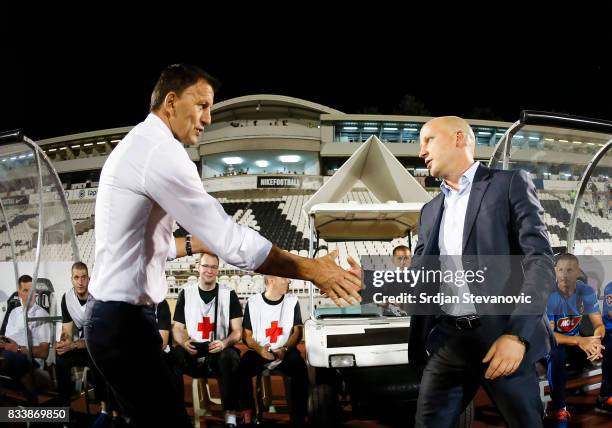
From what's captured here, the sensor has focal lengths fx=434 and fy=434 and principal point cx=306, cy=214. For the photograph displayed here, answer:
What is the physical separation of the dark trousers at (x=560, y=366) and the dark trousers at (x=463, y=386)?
8.60 ft

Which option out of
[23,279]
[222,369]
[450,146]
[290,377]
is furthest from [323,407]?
[23,279]

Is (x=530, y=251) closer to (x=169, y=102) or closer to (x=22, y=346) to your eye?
(x=169, y=102)

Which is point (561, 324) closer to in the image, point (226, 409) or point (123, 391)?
point (226, 409)

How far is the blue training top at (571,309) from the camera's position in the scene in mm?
4934

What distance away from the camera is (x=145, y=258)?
5.26ft

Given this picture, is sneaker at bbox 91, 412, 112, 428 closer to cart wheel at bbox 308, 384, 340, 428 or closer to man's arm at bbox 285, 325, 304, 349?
man's arm at bbox 285, 325, 304, 349

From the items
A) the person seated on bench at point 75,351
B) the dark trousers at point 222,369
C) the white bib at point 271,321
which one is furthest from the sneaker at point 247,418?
the person seated on bench at point 75,351

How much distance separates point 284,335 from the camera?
547cm

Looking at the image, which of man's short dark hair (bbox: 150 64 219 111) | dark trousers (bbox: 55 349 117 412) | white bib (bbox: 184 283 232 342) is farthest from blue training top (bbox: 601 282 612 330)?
dark trousers (bbox: 55 349 117 412)

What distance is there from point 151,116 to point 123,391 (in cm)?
103

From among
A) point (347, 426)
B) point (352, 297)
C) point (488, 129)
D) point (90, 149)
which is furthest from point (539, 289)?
point (90, 149)

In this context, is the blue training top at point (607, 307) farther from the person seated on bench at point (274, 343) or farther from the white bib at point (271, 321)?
the white bib at point (271, 321)

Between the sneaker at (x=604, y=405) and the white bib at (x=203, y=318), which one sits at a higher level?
the white bib at (x=203, y=318)

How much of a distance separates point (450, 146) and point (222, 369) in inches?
139
